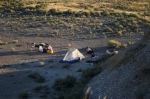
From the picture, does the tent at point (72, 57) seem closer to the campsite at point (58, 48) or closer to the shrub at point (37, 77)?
the campsite at point (58, 48)

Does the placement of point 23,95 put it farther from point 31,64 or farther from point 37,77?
point 31,64

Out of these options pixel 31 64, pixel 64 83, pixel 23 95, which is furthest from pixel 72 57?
pixel 23 95

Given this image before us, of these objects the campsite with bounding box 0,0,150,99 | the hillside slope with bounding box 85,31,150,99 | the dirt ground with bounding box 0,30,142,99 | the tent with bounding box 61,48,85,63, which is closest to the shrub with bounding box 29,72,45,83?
the campsite with bounding box 0,0,150,99

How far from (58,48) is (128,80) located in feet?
55.9

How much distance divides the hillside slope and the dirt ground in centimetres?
392

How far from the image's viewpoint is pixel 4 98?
1653 cm

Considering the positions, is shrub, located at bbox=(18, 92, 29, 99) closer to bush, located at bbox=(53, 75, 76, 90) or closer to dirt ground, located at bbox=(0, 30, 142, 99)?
dirt ground, located at bbox=(0, 30, 142, 99)

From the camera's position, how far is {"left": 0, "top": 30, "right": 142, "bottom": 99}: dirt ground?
60.3 ft

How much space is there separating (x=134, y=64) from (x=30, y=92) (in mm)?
7095

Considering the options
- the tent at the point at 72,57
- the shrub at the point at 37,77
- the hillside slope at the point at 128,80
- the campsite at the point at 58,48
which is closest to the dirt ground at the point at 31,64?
the campsite at the point at 58,48

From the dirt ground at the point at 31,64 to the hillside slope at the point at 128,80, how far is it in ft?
12.9

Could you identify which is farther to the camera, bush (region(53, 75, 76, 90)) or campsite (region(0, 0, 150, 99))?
bush (region(53, 75, 76, 90))

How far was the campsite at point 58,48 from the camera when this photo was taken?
1770cm

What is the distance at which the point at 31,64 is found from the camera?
2433 cm
